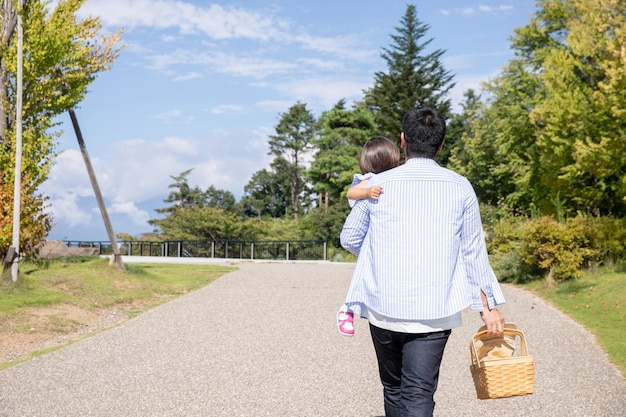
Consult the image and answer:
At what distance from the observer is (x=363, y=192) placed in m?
3.19

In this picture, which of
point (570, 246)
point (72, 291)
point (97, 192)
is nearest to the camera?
point (72, 291)

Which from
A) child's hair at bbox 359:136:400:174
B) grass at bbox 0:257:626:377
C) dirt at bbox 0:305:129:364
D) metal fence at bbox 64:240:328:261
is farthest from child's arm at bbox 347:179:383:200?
metal fence at bbox 64:240:328:261

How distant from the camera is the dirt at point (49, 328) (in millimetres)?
8859

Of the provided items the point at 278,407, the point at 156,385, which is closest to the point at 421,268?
the point at 278,407

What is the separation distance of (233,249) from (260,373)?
32.7 metres

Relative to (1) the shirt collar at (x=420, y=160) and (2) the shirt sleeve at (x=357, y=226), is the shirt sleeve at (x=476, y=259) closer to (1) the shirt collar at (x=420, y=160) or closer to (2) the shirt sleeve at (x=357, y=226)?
(1) the shirt collar at (x=420, y=160)

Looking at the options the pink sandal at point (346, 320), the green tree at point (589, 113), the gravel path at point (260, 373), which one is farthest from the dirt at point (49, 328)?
the green tree at point (589, 113)

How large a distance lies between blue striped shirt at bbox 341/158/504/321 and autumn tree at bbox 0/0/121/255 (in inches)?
Answer: 478

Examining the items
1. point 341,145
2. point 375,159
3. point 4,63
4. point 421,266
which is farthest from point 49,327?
point 341,145

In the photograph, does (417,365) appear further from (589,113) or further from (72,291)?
(589,113)

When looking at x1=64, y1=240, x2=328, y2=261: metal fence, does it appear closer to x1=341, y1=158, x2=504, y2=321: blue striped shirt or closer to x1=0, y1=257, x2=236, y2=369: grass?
x1=0, y1=257, x2=236, y2=369: grass

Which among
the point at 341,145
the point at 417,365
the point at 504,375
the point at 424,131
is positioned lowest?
the point at 504,375

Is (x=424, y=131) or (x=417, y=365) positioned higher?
(x=424, y=131)

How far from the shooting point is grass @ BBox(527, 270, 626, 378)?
347 inches
